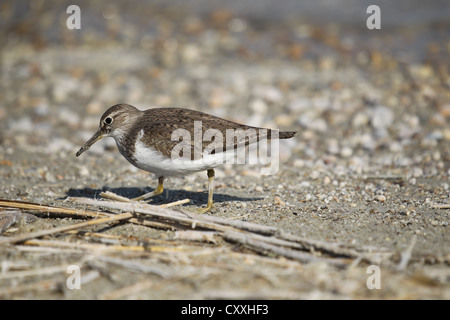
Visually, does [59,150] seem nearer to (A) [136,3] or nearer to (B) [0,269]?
(B) [0,269]

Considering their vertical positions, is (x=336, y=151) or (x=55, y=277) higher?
(x=336, y=151)

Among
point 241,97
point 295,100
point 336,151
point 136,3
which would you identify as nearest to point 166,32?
point 136,3

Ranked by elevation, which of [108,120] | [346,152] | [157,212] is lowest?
[157,212]

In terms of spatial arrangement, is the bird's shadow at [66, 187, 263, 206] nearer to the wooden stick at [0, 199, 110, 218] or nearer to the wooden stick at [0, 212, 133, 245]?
the wooden stick at [0, 199, 110, 218]

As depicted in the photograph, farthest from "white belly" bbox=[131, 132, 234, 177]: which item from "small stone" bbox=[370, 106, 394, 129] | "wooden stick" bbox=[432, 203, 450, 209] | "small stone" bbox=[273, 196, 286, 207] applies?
"small stone" bbox=[370, 106, 394, 129]

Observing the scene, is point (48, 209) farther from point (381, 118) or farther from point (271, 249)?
point (381, 118)

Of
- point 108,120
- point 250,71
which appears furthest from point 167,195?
point 250,71
